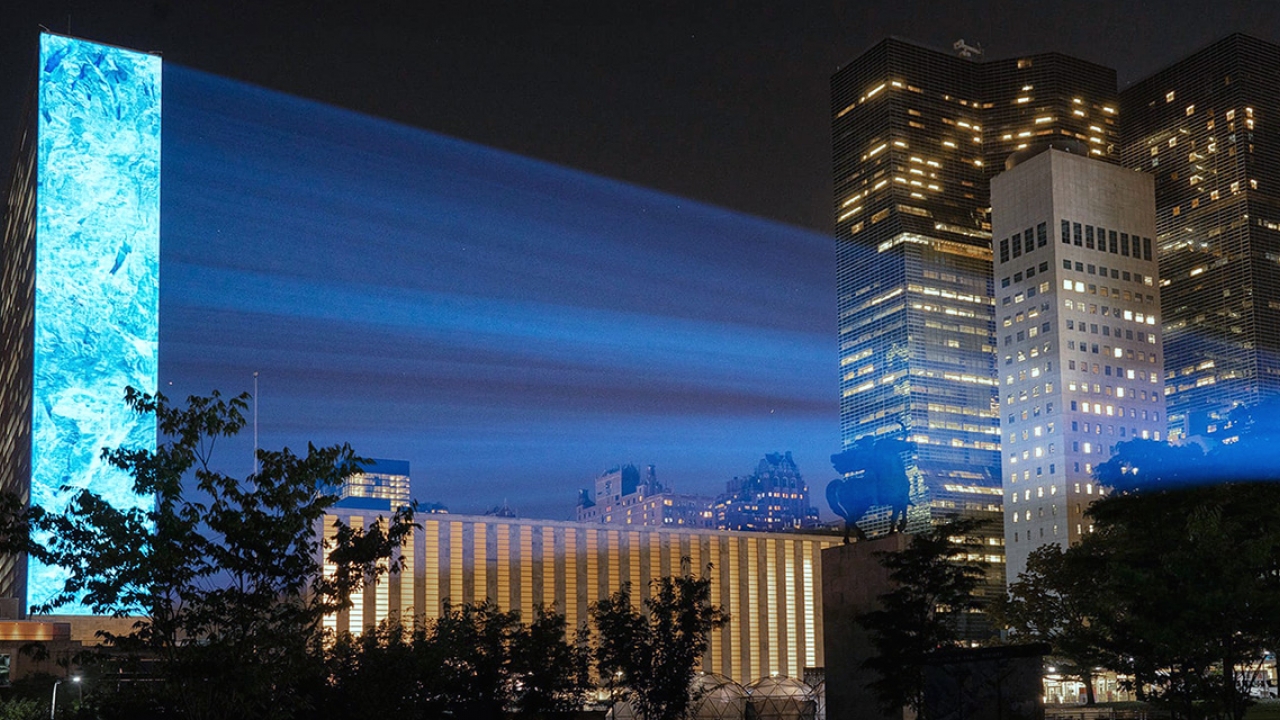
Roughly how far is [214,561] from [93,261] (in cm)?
11920

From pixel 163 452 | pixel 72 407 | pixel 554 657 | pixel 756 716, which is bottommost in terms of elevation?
pixel 756 716

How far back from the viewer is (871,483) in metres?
58.1

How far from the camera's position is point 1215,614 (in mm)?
42125

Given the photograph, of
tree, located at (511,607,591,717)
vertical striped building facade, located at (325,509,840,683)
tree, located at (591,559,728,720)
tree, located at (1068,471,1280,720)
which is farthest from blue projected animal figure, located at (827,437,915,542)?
vertical striped building facade, located at (325,509,840,683)

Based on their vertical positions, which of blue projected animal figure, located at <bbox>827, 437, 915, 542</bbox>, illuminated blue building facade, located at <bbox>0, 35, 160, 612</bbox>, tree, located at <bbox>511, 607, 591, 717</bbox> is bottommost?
tree, located at <bbox>511, 607, 591, 717</bbox>

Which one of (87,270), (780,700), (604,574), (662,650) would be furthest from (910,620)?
(87,270)

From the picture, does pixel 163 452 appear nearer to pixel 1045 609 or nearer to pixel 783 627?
pixel 1045 609

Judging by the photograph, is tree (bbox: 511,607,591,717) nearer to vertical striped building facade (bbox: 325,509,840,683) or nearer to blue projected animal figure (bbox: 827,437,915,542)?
blue projected animal figure (bbox: 827,437,915,542)

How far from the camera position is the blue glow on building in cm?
13988

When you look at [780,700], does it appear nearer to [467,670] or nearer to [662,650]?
[662,650]

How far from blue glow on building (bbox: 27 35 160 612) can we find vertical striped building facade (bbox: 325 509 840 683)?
25088mm

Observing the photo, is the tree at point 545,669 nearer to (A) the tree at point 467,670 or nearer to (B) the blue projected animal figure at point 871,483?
(A) the tree at point 467,670

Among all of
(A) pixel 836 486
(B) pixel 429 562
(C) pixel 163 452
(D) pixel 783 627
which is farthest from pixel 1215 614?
(D) pixel 783 627

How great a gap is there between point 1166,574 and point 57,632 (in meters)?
103
